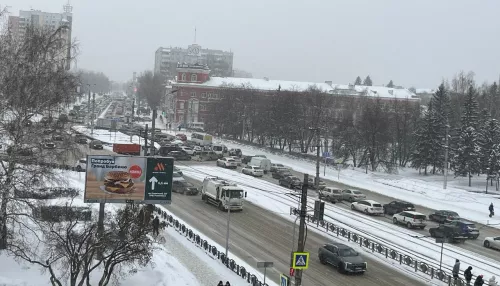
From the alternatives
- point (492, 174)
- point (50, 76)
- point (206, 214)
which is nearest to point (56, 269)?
point (50, 76)

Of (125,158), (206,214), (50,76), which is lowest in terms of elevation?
(206,214)

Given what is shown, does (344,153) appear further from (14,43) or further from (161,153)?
(14,43)

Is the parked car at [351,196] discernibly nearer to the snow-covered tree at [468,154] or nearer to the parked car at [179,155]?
the snow-covered tree at [468,154]

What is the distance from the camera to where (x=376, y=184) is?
2333 inches

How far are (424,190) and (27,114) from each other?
42.6 meters

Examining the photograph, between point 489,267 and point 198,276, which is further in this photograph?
point 489,267

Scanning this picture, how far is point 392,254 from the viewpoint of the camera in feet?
94.5

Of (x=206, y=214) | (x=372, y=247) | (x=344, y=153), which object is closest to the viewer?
(x=372, y=247)

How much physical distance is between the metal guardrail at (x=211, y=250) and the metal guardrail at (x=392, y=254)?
13.0ft

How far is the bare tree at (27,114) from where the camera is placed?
23.1 meters

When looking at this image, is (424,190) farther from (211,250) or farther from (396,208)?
(211,250)

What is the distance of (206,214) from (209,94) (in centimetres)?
9816

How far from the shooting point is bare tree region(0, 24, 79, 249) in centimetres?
2312

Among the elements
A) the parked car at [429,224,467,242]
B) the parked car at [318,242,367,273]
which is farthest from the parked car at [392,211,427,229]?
the parked car at [318,242,367,273]
